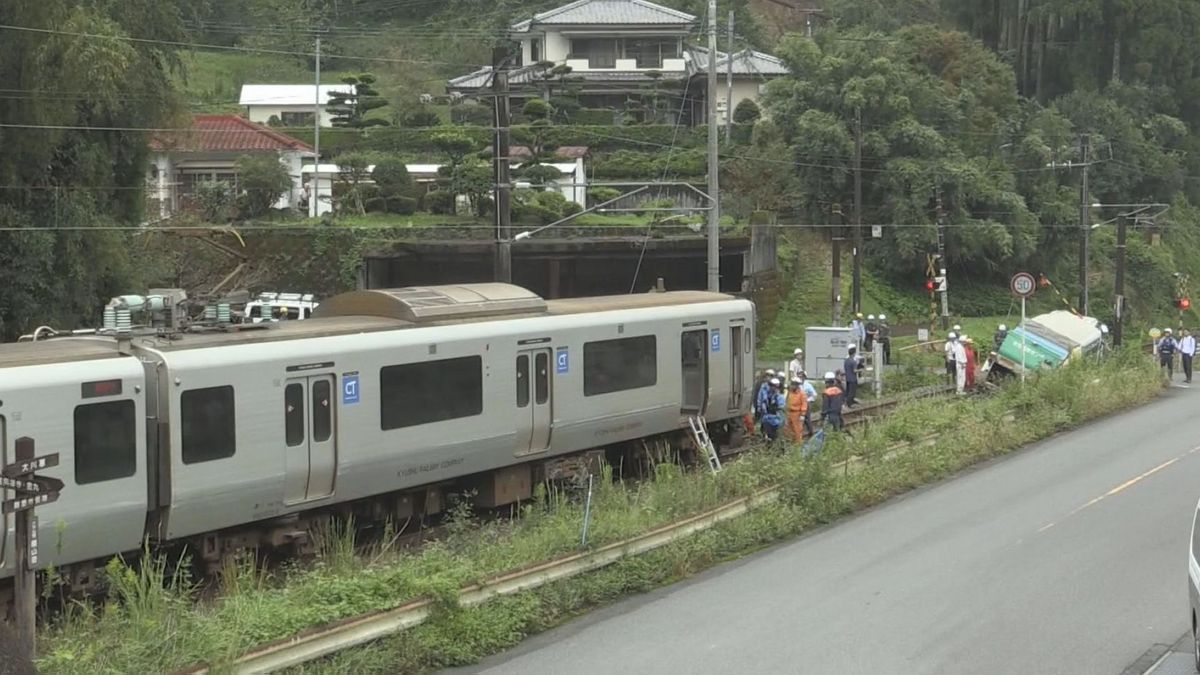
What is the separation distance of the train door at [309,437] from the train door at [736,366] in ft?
29.0

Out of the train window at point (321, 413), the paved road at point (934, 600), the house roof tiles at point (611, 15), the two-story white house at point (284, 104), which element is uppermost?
the house roof tiles at point (611, 15)

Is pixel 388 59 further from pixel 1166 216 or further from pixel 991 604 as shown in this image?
pixel 991 604

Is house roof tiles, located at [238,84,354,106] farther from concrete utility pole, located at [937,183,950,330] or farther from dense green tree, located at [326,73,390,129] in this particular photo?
concrete utility pole, located at [937,183,950,330]

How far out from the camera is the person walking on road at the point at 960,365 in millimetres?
28141

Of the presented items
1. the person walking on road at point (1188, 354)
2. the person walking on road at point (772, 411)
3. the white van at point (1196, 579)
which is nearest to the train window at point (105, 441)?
the white van at point (1196, 579)

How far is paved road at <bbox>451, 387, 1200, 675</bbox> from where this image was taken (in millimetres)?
9570

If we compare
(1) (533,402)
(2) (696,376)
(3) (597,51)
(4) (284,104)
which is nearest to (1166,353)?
(2) (696,376)

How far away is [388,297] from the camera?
15.2 meters

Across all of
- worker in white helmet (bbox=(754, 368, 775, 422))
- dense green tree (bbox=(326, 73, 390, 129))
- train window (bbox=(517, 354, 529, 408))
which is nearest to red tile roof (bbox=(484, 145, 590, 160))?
dense green tree (bbox=(326, 73, 390, 129))

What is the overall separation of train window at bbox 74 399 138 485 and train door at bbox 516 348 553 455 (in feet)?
18.7

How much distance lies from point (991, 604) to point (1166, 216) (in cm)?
5791

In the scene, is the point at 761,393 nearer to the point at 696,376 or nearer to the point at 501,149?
the point at 696,376

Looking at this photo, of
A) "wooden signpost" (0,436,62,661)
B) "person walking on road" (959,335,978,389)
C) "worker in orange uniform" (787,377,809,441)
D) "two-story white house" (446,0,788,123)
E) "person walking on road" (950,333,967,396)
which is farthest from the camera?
"two-story white house" (446,0,788,123)

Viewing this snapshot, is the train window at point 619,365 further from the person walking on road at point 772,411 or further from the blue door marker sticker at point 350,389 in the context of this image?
Answer: the blue door marker sticker at point 350,389
